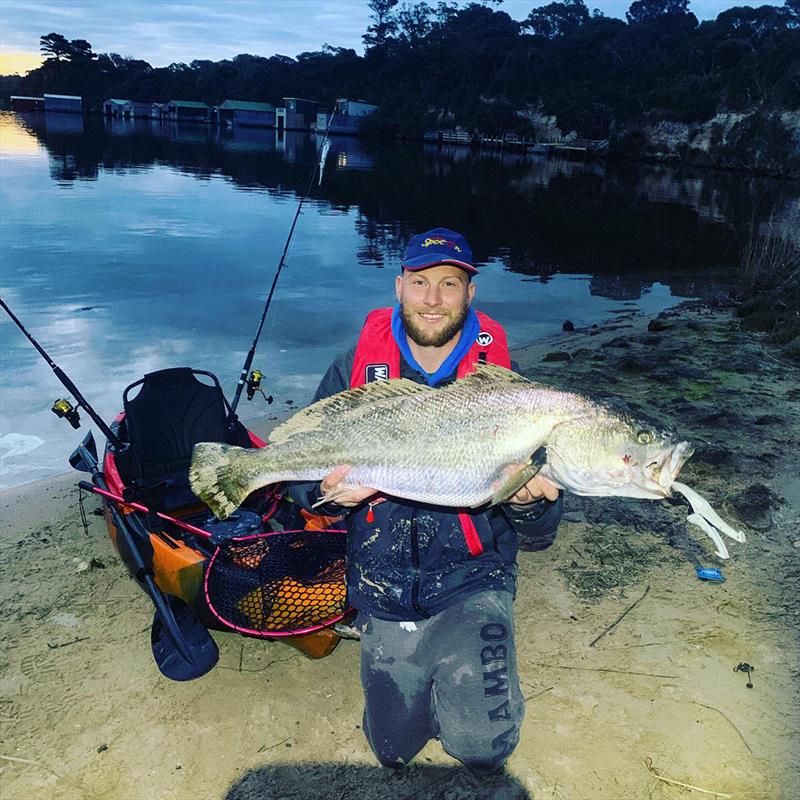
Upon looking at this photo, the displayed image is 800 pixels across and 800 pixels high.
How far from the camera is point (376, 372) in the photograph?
417 centimetres

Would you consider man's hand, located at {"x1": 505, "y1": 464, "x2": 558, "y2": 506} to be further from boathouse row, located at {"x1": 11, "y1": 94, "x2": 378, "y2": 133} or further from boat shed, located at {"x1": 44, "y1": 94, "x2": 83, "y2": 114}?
boat shed, located at {"x1": 44, "y1": 94, "x2": 83, "y2": 114}

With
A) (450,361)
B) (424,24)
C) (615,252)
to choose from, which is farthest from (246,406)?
(424,24)

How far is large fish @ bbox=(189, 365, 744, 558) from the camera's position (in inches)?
140

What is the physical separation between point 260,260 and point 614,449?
20.1 metres

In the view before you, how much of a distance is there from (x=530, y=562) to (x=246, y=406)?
595 centimetres

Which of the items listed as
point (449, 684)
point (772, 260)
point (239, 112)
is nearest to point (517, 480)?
point (449, 684)

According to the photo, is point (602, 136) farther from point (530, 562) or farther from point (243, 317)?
point (530, 562)

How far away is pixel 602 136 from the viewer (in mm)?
95250

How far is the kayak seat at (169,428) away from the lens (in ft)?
18.3

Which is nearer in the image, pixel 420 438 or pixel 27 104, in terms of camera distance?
pixel 420 438

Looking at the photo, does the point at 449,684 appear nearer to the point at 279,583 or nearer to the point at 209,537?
the point at 279,583

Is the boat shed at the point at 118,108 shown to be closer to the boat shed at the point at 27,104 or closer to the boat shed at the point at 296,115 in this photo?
the boat shed at the point at 27,104

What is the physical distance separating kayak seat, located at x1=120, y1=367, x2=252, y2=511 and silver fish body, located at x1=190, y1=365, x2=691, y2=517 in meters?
2.02

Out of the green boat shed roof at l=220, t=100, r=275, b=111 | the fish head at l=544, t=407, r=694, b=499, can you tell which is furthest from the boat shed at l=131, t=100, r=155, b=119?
the fish head at l=544, t=407, r=694, b=499
